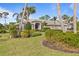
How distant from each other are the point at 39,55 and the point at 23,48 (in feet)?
1.37

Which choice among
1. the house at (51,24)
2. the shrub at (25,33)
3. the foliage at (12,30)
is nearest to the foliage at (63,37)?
the house at (51,24)

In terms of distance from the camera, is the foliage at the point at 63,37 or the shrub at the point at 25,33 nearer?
the foliage at the point at 63,37

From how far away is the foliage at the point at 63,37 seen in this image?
7.06 m

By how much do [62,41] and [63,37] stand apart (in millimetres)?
97

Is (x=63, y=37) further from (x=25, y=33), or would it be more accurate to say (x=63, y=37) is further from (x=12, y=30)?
(x=12, y=30)

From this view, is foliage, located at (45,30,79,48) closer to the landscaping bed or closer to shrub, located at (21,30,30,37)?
the landscaping bed

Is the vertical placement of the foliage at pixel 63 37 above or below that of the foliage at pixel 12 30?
below

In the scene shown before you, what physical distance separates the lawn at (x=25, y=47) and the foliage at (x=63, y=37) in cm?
19

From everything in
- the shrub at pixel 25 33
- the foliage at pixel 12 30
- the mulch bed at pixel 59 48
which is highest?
the foliage at pixel 12 30

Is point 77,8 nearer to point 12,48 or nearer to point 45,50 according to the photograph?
point 45,50

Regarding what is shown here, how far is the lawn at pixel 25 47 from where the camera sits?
A: 23.2 ft

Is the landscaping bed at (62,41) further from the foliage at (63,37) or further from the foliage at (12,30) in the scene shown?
the foliage at (12,30)

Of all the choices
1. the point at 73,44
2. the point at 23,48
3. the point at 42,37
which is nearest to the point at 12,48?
the point at 23,48

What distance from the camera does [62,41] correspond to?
7.15 metres
